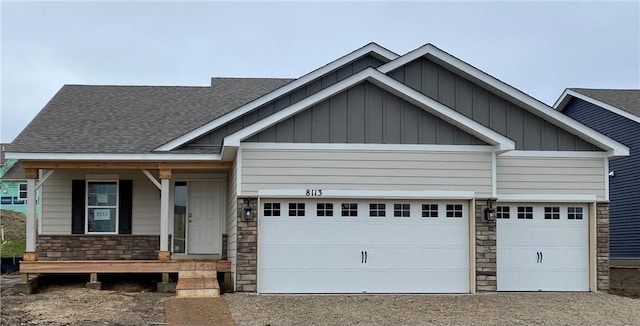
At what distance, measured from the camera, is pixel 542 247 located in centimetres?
1522

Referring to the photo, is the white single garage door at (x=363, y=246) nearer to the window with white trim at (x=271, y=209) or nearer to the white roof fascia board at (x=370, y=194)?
the window with white trim at (x=271, y=209)

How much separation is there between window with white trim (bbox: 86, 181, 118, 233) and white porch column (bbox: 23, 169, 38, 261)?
5.64ft

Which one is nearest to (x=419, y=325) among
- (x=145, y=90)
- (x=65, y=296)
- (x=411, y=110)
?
(x=411, y=110)

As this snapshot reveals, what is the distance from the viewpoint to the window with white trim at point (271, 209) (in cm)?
1416

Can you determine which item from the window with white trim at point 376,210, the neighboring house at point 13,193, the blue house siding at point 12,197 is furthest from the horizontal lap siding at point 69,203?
the blue house siding at point 12,197

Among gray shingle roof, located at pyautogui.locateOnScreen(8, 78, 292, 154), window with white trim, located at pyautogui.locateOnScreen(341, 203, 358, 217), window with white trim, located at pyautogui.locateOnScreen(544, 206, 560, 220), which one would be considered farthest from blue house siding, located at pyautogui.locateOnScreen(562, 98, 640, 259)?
window with white trim, located at pyautogui.locateOnScreen(341, 203, 358, 217)

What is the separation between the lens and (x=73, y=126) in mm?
17062

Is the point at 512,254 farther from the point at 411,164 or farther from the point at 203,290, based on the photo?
the point at 203,290

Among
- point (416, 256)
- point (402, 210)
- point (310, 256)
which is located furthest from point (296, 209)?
point (416, 256)

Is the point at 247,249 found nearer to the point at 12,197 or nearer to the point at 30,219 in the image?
the point at 30,219

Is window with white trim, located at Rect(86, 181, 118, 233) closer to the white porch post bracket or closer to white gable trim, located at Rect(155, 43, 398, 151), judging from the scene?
the white porch post bracket

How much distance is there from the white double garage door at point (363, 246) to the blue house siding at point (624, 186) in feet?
32.4

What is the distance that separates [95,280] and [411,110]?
7.31 meters

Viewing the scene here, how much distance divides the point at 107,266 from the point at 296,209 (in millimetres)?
4197
